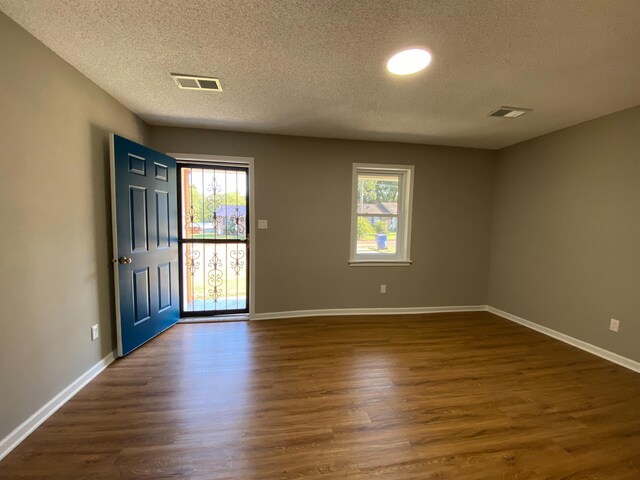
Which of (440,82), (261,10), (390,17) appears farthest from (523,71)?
(261,10)

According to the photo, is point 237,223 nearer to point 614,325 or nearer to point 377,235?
point 377,235

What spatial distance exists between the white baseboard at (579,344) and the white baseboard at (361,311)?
484 mm

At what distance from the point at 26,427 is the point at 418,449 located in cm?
232

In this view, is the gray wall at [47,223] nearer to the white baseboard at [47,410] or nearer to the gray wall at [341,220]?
the white baseboard at [47,410]

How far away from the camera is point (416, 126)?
9.97 feet

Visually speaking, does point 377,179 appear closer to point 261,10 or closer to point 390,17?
point 390,17

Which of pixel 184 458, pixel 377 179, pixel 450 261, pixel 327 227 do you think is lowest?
pixel 184 458

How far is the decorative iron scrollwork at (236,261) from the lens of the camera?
11.8 feet

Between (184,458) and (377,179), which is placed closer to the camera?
(184,458)

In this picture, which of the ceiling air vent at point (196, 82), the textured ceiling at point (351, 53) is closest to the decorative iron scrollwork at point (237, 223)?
the textured ceiling at point (351, 53)

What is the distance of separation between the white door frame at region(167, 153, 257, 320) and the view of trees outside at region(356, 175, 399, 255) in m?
1.44

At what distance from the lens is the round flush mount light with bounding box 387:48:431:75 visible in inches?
66.3

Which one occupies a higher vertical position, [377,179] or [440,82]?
[440,82]

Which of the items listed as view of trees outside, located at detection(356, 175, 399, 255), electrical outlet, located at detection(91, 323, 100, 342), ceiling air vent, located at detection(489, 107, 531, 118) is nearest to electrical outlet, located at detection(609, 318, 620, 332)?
ceiling air vent, located at detection(489, 107, 531, 118)
